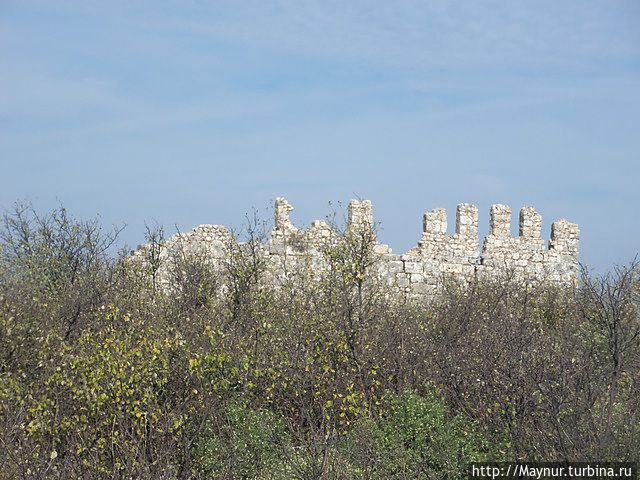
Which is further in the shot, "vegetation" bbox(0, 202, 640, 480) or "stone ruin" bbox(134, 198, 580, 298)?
"stone ruin" bbox(134, 198, 580, 298)

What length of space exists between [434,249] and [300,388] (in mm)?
13491

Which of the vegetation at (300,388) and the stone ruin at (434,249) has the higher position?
the stone ruin at (434,249)

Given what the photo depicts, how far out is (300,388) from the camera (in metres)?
20.4

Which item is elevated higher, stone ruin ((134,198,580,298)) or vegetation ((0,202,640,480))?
stone ruin ((134,198,580,298))

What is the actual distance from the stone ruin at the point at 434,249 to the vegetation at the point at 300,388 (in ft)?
19.6

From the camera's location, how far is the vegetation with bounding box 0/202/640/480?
1756 centimetres

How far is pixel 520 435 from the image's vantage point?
18188 millimetres

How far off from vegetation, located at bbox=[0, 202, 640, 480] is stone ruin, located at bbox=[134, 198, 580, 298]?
235 inches

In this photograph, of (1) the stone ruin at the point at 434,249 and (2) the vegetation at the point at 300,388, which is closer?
(2) the vegetation at the point at 300,388

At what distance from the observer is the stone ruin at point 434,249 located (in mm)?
31359

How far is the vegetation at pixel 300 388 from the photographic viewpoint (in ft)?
57.6

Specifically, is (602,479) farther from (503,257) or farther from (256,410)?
(503,257)

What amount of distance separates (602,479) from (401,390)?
6.57 meters

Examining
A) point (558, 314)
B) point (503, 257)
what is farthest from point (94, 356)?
point (503, 257)
